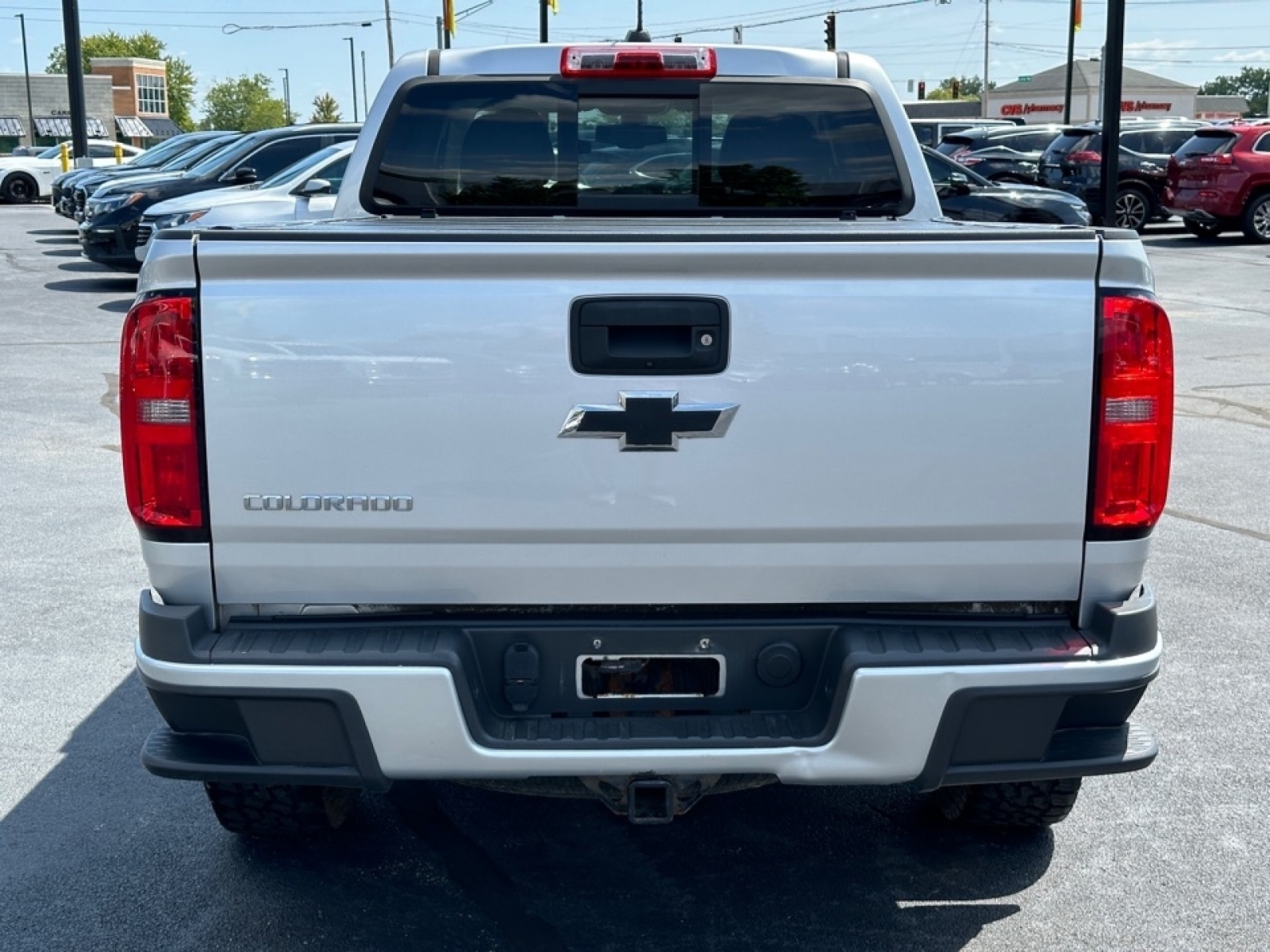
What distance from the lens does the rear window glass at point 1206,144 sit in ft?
72.5

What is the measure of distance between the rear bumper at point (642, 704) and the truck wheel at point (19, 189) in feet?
120

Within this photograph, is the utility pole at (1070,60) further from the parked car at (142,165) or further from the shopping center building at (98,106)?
the shopping center building at (98,106)

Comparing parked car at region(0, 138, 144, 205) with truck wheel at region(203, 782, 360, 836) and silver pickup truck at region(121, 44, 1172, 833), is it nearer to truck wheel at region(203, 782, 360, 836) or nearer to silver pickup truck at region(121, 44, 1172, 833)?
truck wheel at region(203, 782, 360, 836)

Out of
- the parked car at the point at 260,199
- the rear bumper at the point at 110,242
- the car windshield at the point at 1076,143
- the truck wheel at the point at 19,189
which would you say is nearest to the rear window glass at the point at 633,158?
the parked car at the point at 260,199

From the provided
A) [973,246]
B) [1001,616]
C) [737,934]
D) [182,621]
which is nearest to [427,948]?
[737,934]

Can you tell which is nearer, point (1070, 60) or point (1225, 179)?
point (1225, 179)

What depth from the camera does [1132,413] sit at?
3.05 m

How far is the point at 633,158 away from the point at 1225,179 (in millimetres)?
19675

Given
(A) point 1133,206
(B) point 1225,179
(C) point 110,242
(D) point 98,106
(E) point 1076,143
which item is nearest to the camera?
(C) point 110,242

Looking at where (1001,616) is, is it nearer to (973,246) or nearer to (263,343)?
(973,246)

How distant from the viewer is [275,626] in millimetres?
3111

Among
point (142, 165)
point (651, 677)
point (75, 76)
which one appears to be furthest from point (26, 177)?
point (651, 677)

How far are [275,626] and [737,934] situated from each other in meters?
1.31

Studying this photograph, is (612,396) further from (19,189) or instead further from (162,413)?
(19,189)
